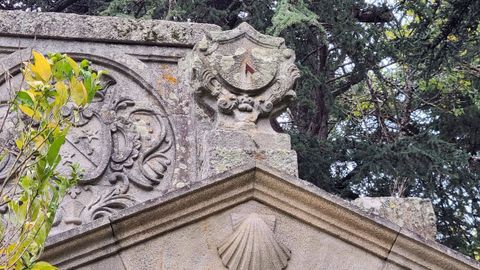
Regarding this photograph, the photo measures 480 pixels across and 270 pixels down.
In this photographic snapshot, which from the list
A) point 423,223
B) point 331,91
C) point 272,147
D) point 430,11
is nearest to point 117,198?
point 272,147

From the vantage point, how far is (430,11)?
9.27 m

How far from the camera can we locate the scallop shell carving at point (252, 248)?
4.13 metres

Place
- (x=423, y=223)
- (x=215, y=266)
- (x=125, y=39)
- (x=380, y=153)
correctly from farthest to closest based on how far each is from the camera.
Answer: (x=380, y=153), (x=125, y=39), (x=423, y=223), (x=215, y=266)

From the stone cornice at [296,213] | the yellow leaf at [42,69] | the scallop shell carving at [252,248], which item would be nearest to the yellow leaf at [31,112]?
the yellow leaf at [42,69]

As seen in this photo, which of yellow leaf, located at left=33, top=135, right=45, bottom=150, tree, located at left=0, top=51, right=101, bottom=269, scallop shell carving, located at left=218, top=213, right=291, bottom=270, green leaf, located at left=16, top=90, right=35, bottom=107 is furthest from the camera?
scallop shell carving, located at left=218, top=213, right=291, bottom=270

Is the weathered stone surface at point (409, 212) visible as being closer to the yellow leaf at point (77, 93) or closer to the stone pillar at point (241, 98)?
the stone pillar at point (241, 98)

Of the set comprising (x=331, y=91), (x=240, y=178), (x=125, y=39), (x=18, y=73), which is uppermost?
(x=331, y=91)

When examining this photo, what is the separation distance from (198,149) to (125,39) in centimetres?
89

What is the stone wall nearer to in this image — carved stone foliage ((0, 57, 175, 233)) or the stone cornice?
carved stone foliage ((0, 57, 175, 233))

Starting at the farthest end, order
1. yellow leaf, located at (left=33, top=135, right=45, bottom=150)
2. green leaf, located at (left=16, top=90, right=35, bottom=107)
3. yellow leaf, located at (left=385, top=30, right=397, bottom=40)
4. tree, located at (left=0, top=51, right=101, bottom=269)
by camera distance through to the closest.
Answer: yellow leaf, located at (left=385, top=30, right=397, bottom=40)
yellow leaf, located at (left=33, top=135, right=45, bottom=150)
green leaf, located at (left=16, top=90, right=35, bottom=107)
tree, located at (left=0, top=51, right=101, bottom=269)

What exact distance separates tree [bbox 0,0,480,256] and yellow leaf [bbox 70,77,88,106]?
5626 millimetres

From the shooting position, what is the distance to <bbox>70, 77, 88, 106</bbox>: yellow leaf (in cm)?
326

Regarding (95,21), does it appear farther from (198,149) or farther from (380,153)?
(380,153)

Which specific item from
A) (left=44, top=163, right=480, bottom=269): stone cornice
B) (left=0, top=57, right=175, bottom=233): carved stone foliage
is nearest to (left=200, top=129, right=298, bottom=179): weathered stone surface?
(left=0, top=57, right=175, bottom=233): carved stone foliage
